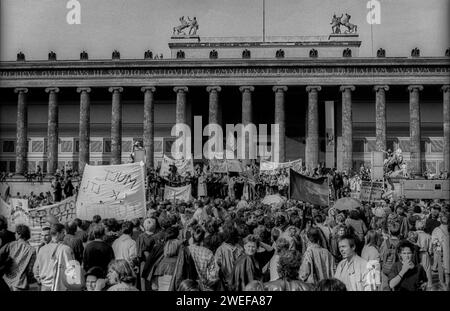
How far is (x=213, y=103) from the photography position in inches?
2080

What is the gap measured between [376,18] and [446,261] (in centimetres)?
4722

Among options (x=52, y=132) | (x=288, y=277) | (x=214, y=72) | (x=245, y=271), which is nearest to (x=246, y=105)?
(x=214, y=72)

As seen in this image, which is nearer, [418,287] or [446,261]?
[418,287]

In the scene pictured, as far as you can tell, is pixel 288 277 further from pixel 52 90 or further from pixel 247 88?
pixel 52 90

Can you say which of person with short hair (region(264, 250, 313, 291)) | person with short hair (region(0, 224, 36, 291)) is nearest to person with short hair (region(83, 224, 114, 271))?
person with short hair (region(0, 224, 36, 291))

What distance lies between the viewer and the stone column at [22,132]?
54062mm

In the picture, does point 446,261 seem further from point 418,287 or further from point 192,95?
point 192,95

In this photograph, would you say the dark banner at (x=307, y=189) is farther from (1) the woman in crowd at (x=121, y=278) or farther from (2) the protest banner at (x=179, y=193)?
(1) the woman in crowd at (x=121, y=278)

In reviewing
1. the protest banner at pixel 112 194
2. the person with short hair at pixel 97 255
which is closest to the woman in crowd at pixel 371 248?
the person with short hair at pixel 97 255

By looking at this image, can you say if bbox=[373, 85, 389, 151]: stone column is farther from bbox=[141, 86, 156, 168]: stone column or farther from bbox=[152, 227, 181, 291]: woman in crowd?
bbox=[152, 227, 181, 291]: woman in crowd

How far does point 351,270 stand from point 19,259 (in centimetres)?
550

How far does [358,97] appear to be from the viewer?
2272 inches

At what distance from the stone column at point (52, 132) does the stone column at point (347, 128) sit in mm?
25595
